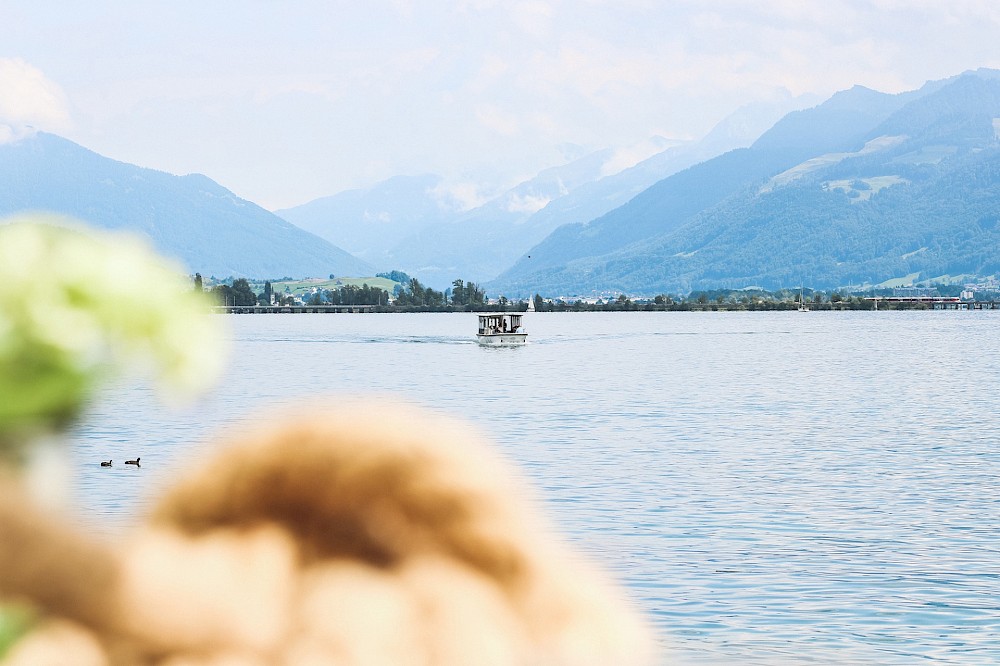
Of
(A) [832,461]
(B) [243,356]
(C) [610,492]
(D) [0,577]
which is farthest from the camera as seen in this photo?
(B) [243,356]

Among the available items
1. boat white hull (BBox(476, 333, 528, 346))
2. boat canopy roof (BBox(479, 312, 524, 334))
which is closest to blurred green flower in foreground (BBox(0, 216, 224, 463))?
boat canopy roof (BBox(479, 312, 524, 334))

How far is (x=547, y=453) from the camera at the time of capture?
45.6 meters

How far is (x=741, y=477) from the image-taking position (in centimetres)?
3938

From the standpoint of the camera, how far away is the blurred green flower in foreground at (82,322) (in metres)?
0.79

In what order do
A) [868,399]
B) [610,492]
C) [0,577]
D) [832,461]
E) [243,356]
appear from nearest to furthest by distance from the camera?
[0,577] → [610,492] → [832,461] → [868,399] → [243,356]

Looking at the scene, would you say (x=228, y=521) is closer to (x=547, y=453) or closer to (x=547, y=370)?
(x=547, y=453)

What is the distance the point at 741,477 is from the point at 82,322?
130 ft

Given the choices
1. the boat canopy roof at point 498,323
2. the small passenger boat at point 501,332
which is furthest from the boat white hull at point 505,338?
the boat canopy roof at point 498,323

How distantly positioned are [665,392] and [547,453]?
3272cm

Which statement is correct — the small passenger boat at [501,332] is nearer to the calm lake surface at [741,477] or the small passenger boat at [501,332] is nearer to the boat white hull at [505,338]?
the boat white hull at [505,338]

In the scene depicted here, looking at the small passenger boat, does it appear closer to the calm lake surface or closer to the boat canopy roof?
the boat canopy roof

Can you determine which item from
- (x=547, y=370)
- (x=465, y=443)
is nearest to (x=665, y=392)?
(x=547, y=370)

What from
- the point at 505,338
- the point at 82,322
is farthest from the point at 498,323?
the point at 82,322

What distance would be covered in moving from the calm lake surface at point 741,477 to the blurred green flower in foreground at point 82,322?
0.03 metres
